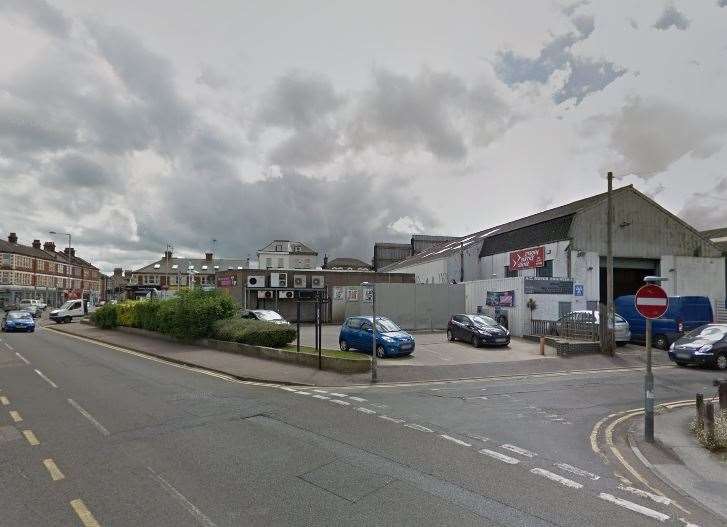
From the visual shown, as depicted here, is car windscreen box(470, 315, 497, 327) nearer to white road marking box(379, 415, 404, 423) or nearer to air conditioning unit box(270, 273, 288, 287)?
white road marking box(379, 415, 404, 423)

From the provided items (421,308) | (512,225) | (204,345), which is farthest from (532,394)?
(512,225)

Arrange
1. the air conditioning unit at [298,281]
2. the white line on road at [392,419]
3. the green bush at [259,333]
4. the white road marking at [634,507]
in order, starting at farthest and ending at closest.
Result: 1. the air conditioning unit at [298,281]
2. the green bush at [259,333]
3. the white line on road at [392,419]
4. the white road marking at [634,507]

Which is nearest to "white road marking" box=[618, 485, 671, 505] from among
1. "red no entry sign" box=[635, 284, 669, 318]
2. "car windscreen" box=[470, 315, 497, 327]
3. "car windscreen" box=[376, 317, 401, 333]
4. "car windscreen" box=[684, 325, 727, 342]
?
"red no entry sign" box=[635, 284, 669, 318]

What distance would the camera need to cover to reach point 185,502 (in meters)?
5.40

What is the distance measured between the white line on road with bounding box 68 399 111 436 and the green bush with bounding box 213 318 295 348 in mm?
9275

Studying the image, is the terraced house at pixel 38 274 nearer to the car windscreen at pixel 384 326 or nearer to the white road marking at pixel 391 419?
the car windscreen at pixel 384 326

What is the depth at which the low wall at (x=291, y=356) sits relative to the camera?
1594cm

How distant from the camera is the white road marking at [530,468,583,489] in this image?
6.31m

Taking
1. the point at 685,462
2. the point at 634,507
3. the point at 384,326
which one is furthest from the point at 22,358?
the point at 685,462

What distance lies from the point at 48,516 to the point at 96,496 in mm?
568

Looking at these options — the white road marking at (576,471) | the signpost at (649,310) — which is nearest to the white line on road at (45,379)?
the white road marking at (576,471)

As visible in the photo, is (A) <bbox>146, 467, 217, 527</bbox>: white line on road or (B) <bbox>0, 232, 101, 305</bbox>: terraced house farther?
(B) <bbox>0, 232, 101, 305</bbox>: terraced house

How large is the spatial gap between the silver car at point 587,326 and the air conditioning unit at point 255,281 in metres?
24.5

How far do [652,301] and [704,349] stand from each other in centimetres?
1194
